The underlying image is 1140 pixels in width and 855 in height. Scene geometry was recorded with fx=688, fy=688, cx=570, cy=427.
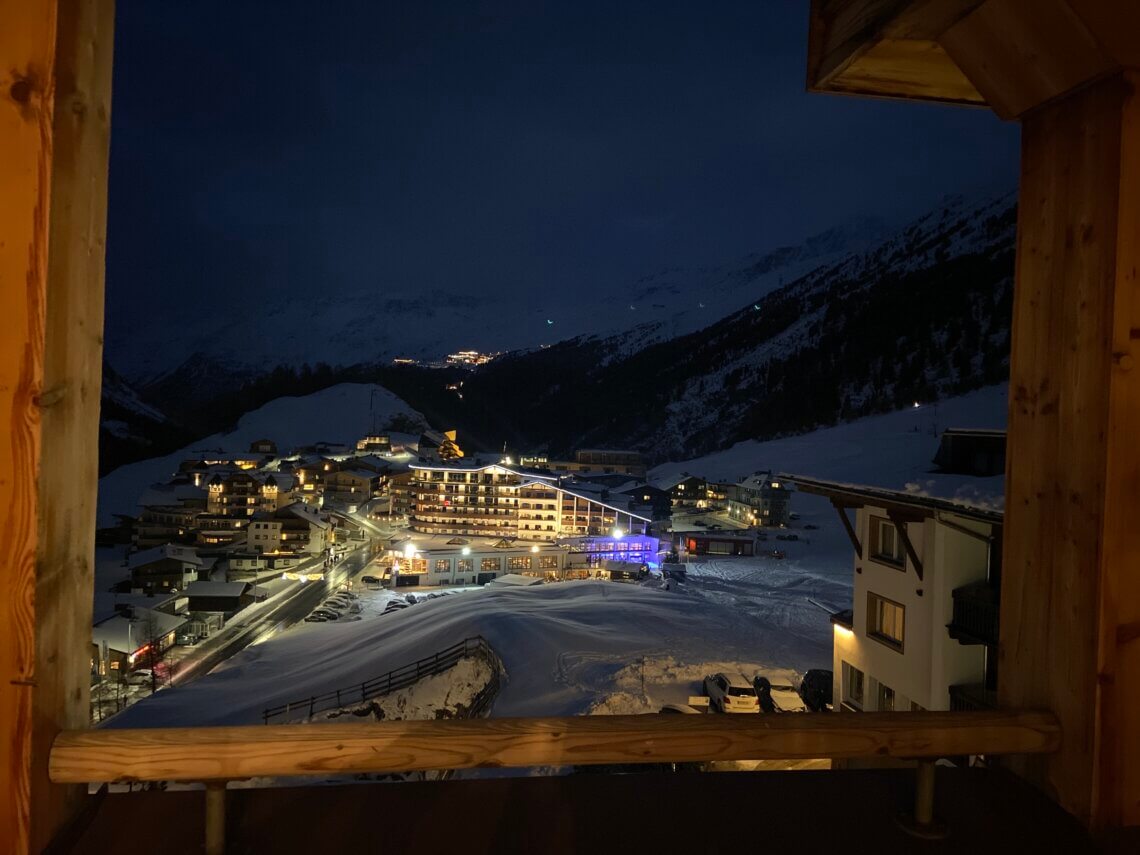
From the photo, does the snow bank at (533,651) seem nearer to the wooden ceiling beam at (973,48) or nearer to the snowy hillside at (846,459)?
the snowy hillside at (846,459)

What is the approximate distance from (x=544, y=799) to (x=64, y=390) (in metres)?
1.27

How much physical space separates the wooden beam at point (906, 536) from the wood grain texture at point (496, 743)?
5124 mm

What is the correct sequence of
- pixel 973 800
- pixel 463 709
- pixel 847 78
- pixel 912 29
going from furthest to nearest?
pixel 463 709, pixel 847 78, pixel 912 29, pixel 973 800

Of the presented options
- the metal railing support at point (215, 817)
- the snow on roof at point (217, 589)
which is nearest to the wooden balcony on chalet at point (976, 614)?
the metal railing support at point (215, 817)

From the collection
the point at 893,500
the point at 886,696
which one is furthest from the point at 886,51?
the point at 886,696

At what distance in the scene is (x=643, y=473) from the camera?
5891 cm

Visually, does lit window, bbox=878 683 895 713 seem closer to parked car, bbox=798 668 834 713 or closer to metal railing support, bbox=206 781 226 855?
parked car, bbox=798 668 834 713

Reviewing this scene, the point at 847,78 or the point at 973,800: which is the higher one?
the point at 847,78

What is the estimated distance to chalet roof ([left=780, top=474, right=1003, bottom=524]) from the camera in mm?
4684

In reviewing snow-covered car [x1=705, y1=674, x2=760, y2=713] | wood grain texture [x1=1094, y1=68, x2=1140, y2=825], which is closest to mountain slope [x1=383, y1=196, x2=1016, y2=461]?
snow-covered car [x1=705, y1=674, x2=760, y2=713]

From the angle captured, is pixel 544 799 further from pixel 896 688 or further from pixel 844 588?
pixel 844 588

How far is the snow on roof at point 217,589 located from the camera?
24.8 meters

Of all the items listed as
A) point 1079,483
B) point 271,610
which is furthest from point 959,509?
point 271,610

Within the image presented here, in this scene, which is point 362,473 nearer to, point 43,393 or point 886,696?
point 886,696
